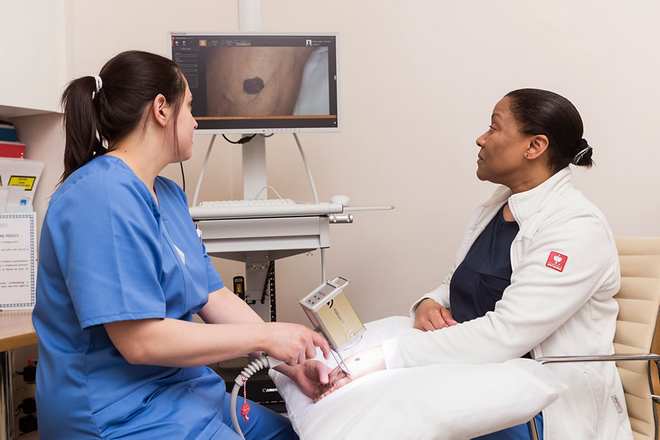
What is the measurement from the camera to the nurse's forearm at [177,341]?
38.1 inches

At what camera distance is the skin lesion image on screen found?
2242mm

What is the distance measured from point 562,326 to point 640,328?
0.57ft

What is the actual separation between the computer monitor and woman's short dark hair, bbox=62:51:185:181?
1.13 m

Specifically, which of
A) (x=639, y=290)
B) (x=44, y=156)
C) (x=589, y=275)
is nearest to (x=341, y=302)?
(x=589, y=275)

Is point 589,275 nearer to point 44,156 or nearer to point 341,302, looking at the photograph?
point 341,302

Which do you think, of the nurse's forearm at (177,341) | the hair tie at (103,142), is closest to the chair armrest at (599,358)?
the nurse's forearm at (177,341)

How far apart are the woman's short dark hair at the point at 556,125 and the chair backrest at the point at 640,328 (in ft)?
0.85

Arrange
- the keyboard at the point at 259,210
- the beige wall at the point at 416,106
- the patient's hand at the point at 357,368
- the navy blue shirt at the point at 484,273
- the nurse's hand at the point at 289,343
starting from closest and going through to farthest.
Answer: the nurse's hand at the point at 289,343, the patient's hand at the point at 357,368, the navy blue shirt at the point at 484,273, the keyboard at the point at 259,210, the beige wall at the point at 416,106

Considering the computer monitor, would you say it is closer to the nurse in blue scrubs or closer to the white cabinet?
the white cabinet

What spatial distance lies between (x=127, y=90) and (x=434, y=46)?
1816mm

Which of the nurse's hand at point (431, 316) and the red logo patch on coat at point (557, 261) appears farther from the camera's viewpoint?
the nurse's hand at point (431, 316)

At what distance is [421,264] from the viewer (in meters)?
2.75

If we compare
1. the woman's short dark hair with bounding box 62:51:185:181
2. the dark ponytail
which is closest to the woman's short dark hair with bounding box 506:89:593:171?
the woman's short dark hair with bounding box 62:51:185:181

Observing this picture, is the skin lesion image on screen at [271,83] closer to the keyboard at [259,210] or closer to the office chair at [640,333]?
the keyboard at [259,210]
